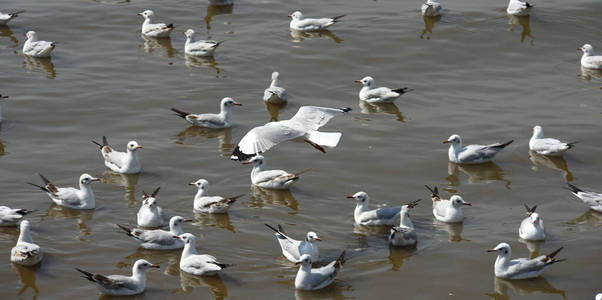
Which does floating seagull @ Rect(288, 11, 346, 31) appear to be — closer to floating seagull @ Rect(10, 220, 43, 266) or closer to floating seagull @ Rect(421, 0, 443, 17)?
floating seagull @ Rect(421, 0, 443, 17)

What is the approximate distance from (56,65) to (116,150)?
5.65m

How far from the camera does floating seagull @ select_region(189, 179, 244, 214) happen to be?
15012 mm

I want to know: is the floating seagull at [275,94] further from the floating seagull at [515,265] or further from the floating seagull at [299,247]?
the floating seagull at [515,265]

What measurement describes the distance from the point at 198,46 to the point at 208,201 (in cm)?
845

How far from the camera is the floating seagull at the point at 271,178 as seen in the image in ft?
52.9

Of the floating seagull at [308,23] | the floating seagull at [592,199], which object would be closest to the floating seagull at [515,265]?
the floating seagull at [592,199]

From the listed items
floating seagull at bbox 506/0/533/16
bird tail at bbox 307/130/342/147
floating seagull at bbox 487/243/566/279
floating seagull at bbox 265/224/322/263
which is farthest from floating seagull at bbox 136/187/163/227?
floating seagull at bbox 506/0/533/16

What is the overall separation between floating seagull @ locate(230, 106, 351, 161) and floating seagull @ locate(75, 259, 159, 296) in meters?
2.79

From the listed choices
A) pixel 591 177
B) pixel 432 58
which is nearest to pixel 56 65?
pixel 432 58

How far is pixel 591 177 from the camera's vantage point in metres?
16.9

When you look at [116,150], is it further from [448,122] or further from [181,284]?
[448,122]

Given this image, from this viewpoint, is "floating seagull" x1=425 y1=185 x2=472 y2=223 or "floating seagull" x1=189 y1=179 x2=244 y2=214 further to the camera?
"floating seagull" x1=189 y1=179 x2=244 y2=214

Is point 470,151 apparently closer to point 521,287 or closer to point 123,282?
point 521,287

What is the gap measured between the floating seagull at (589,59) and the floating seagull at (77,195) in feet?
42.7
